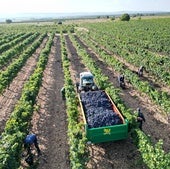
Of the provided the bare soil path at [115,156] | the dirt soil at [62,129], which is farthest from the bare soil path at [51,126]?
the bare soil path at [115,156]

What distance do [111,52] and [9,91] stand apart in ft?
66.9

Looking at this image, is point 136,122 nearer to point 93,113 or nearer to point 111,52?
point 93,113

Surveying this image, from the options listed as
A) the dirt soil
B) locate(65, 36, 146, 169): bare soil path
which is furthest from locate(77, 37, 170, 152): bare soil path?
locate(65, 36, 146, 169): bare soil path

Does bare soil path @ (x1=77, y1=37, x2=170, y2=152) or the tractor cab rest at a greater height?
the tractor cab

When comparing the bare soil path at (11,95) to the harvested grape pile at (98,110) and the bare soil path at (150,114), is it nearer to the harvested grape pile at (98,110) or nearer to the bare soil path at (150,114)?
the harvested grape pile at (98,110)

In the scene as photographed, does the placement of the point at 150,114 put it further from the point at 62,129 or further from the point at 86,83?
the point at 62,129

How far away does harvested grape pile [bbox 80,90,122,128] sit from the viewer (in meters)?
14.2

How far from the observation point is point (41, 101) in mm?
20969

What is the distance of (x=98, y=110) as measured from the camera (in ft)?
51.1

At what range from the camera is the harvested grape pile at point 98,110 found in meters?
14.2

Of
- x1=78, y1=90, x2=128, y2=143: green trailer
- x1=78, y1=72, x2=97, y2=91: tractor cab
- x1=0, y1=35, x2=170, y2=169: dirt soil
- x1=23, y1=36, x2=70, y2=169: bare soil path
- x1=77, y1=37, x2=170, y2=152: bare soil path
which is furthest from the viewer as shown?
x1=78, y1=72, x2=97, y2=91: tractor cab

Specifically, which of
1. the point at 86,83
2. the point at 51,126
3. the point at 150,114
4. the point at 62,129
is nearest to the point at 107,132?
the point at 62,129

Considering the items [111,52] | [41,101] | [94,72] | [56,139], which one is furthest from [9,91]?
[111,52]

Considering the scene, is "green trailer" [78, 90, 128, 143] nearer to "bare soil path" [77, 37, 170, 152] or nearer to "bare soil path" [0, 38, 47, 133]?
"bare soil path" [77, 37, 170, 152]
